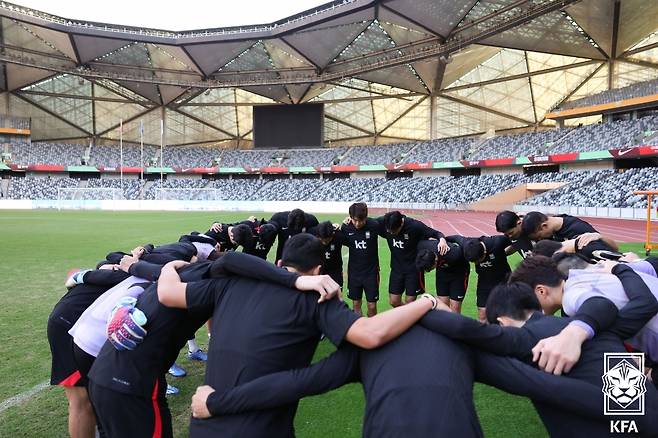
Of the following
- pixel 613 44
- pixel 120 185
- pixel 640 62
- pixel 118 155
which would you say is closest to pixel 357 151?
pixel 613 44

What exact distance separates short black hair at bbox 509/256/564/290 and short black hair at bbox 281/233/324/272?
126 cm

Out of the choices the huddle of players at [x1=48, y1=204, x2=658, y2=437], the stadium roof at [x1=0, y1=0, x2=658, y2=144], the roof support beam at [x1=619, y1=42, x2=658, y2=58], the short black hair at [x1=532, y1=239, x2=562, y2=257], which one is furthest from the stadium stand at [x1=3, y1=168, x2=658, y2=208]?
the huddle of players at [x1=48, y1=204, x2=658, y2=437]

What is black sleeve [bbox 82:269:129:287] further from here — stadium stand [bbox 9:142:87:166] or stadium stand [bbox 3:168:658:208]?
stadium stand [bbox 9:142:87:166]

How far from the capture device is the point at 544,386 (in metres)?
2.03

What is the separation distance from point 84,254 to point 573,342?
15044 mm

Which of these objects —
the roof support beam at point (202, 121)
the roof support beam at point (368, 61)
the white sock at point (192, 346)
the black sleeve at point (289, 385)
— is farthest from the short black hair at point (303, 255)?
the roof support beam at point (202, 121)

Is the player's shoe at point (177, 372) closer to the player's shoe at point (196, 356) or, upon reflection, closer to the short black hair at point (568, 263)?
the player's shoe at point (196, 356)

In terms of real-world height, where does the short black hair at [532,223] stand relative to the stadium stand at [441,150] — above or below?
below

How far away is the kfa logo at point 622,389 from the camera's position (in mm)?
2068

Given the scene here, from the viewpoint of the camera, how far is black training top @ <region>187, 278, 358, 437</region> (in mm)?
2209

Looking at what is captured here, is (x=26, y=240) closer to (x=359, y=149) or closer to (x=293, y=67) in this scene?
(x=293, y=67)

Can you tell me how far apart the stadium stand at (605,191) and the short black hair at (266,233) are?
29.0 m

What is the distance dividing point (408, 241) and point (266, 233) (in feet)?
7.37

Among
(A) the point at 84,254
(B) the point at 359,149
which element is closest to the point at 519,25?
(B) the point at 359,149
